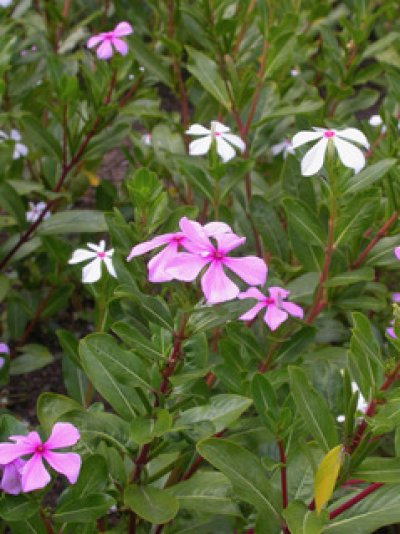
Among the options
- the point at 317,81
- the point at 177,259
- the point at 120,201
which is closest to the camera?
the point at 177,259

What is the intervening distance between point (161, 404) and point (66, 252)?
3.32 ft

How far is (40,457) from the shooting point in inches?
45.4

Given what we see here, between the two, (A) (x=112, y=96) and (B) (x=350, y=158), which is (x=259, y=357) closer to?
(B) (x=350, y=158)

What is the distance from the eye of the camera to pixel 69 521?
1295 millimetres

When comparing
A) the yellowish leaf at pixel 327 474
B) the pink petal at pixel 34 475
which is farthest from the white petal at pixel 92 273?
the yellowish leaf at pixel 327 474

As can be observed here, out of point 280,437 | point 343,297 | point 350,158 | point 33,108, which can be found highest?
point 350,158

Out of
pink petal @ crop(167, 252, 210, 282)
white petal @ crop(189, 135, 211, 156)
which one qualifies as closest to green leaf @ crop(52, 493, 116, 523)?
pink petal @ crop(167, 252, 210, 282)

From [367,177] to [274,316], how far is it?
0.33m

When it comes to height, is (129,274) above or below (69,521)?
above

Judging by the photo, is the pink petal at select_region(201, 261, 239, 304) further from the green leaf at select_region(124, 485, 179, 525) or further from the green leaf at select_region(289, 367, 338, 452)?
the green leaf at select_region(124, 485, 179, 525)

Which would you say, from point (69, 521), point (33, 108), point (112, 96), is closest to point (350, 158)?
point (69, 521)

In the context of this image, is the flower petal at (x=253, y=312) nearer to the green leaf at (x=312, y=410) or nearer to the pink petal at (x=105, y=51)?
the green leaf at (x=312, y=410)

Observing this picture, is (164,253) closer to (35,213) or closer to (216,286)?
(216,286)

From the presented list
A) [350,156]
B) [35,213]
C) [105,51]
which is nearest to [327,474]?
[350,156]
